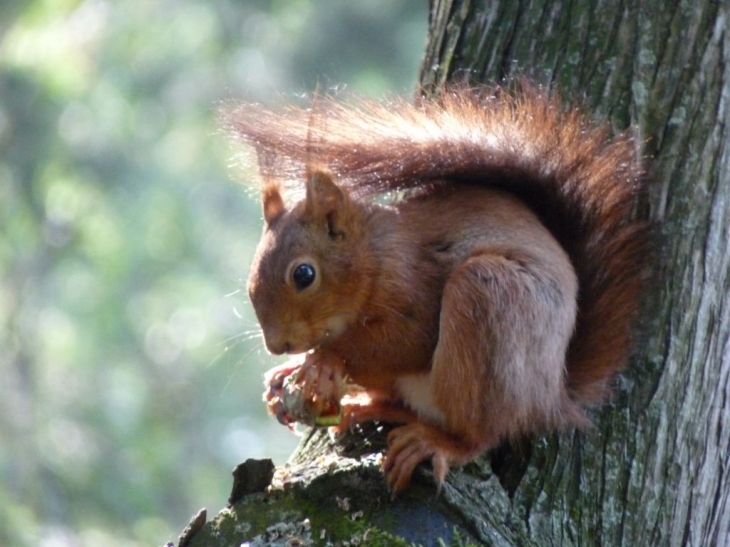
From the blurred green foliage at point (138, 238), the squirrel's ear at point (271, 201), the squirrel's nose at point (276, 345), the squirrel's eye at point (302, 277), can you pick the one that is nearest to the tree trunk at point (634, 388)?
the squirrel's nose at point (276, 345)

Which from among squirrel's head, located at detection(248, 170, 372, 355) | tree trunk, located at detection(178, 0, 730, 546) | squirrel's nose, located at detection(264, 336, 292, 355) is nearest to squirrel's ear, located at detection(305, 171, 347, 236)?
squirrel's head, located at detection(248, 170, 372, 355)

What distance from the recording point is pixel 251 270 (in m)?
2.10

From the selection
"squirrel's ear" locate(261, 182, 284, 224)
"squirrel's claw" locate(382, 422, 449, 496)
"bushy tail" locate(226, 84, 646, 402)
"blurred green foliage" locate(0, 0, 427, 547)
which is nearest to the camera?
"squirrel's claw" locate(382, 422, 449, 496)

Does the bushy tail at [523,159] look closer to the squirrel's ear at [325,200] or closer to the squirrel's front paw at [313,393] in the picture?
the squirrel's ear at [325,200]

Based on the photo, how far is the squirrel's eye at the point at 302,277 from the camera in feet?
6.63

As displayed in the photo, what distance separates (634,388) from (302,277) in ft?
2.19

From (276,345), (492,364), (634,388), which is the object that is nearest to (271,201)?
(276,345)

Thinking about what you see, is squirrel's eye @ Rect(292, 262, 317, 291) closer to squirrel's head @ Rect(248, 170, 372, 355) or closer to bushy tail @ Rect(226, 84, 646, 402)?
squirrel's head @ Rect(248, 170, 372, 355)

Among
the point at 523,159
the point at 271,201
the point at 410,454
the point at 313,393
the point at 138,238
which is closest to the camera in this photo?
the point at 410,454

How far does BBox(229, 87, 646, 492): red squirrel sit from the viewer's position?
1.83 meters

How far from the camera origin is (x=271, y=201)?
86.8 inches

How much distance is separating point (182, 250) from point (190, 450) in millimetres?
1355

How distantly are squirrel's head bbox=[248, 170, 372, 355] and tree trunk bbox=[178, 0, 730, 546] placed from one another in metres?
0.22

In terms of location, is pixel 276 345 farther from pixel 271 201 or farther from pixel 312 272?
pixel 271 201
